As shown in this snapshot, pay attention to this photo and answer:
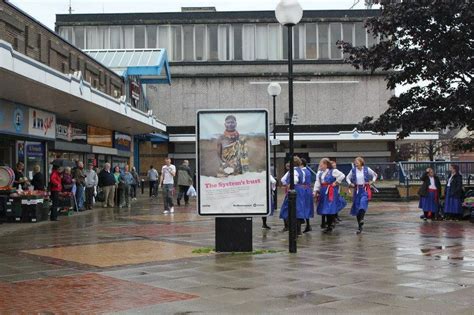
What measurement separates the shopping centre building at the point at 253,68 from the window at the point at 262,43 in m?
0.08

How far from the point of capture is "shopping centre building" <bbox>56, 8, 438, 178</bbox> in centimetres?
4825

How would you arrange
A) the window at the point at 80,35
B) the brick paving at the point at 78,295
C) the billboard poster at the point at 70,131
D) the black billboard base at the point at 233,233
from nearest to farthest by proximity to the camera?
the brick paving at the point at 78,295, the black billboard base at the point at 233,233, the billboard poster at the point at 70,131, the window at the point at 80,35

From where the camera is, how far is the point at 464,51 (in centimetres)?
1614

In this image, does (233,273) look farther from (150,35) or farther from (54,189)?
(150,35)

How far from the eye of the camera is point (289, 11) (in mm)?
10359

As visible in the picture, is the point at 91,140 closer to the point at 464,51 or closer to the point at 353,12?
the point at 464,51

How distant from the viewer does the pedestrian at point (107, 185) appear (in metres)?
22.6

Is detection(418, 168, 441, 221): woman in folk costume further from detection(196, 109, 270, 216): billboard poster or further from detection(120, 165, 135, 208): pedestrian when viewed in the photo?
detection(120, 165, 135, 208): pedestrian

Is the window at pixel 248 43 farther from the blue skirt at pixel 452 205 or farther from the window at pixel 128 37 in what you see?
the blue skirt at pixel 452 205

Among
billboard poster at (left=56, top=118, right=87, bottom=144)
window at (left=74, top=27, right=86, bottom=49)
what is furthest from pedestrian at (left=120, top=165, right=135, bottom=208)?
window at (left=74, top=27, right=86, bottom=49)

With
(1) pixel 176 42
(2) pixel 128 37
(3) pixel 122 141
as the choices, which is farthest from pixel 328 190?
(2) pixel 128 37

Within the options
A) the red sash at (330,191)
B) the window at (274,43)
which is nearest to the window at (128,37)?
the window at (274,43)

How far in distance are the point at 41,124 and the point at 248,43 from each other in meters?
30.3

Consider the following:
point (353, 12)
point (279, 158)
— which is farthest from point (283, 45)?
point (279, 158)
